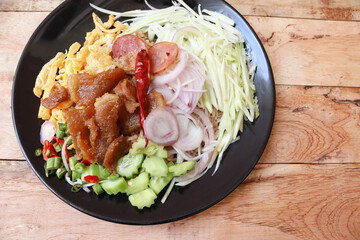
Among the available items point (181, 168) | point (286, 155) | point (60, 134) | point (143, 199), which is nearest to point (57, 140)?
point (60, 134)

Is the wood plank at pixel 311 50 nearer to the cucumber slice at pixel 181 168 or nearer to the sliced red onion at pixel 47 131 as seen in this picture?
the cucumber slice at pixel 181 168

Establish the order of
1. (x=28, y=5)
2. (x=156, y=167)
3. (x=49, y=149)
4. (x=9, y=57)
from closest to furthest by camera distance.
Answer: (x=156, y=167) < (x=49, y=149) < (x=9, y=57) < (x=28, y=5)

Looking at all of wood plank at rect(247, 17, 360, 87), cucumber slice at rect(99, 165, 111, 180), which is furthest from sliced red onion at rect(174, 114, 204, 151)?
wood plank at rect(247, 17, 360, 87)

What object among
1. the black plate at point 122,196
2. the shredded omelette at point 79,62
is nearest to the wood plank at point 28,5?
the black plate at point 122,196

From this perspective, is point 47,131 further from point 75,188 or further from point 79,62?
point 79,62

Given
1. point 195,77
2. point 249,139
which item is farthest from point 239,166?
Result: point 195,77
